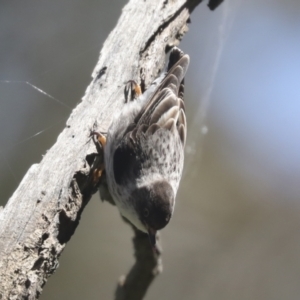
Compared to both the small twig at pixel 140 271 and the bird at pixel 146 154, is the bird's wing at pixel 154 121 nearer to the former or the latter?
the bird at pixel 146 154

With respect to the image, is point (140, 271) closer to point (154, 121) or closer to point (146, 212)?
point (146, 212)

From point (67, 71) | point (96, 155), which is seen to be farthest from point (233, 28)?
point (96, 155)

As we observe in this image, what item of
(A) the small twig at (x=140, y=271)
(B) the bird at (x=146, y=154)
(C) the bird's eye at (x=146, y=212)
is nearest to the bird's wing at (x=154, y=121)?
(B) the bird at (x=146, y=154)

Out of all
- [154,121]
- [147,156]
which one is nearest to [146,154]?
[147,156]

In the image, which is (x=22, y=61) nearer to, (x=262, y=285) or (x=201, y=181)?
(x=201, y=181)

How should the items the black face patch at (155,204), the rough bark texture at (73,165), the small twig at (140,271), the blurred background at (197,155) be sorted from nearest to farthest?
the rough bark texture at (73,165)
the black face patch at (155,204)
the small twig at (140,271)
the blurred background at (197,155)

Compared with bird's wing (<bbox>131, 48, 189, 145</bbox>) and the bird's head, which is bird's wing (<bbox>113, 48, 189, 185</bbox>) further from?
the bird's head
